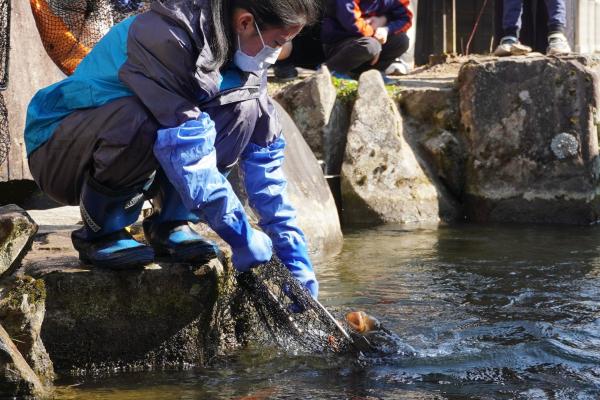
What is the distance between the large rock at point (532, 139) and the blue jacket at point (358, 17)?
1.39 meters

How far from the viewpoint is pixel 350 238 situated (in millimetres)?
6598

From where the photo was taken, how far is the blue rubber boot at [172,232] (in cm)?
351

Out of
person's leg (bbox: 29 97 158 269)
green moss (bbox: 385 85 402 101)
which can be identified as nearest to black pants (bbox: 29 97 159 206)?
person's leg (bbox: 29 97 158 269)

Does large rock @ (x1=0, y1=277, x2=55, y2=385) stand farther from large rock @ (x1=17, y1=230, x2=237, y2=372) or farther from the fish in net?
the fish in net

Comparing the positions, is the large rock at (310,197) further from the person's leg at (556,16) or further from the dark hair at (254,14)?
the person's leg at (556,16)

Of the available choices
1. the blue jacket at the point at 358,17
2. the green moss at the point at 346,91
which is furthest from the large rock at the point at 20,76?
the blue jacket at the point at 358,17

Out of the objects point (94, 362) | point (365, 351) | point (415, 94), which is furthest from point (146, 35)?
point (415, 94)

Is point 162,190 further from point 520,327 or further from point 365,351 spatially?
point 520,327

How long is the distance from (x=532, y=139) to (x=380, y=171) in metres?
1.20

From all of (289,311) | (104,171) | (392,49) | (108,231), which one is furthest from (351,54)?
(104,171)

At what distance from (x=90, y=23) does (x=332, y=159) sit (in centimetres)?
241

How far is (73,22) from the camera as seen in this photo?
5910 mm

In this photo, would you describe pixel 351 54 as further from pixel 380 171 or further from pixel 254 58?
pixel 254 58

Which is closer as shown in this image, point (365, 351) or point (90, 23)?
point (365, 351)
